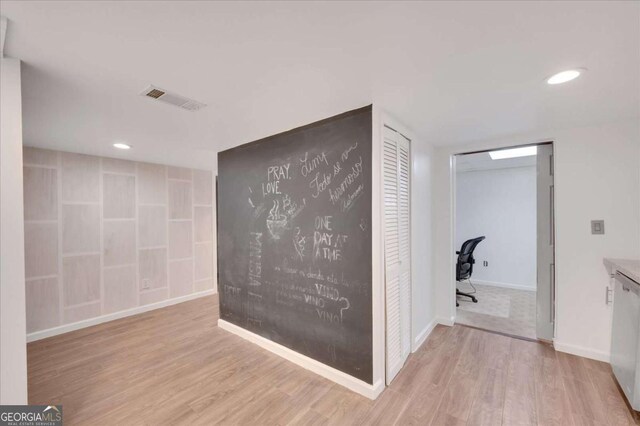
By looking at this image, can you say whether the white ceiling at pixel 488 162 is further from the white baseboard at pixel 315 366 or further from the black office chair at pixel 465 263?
the white baseboard at pixel 315 366

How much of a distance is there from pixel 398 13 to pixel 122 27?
1227 mm

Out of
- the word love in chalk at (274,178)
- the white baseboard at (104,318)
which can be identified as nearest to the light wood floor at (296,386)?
the white baseboard at (104,318)

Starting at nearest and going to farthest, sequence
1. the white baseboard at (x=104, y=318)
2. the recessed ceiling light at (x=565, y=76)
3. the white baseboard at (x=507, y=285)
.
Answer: the recessed ceiling light at (x=565, y=76), the white baseboard at (x=104, y=318), the white baseboard at (x=507, y=285)

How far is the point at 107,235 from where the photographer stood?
3.76 m

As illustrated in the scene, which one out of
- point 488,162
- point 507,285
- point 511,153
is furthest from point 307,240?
point 507,285

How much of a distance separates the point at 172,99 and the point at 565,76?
2589 millimetres

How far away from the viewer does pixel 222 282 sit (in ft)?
11.3

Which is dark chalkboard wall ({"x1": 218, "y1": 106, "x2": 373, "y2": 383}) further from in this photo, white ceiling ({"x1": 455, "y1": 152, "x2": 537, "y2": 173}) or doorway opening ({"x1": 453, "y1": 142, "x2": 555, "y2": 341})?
white ceiling ({"x1": 455, "y1": 152, "x2": 537, "y2": 173})

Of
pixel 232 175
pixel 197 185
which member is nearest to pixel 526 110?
pixel 232 175

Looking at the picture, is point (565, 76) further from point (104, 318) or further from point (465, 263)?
point (104, 318)

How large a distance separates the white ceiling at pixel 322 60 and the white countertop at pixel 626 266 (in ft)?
4.19

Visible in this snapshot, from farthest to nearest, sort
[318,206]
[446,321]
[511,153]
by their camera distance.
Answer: [511,153]
[446,321]
[318,206]

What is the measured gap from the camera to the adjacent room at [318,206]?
49.6 inches

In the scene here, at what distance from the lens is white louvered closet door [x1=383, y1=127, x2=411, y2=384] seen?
2197 mm
